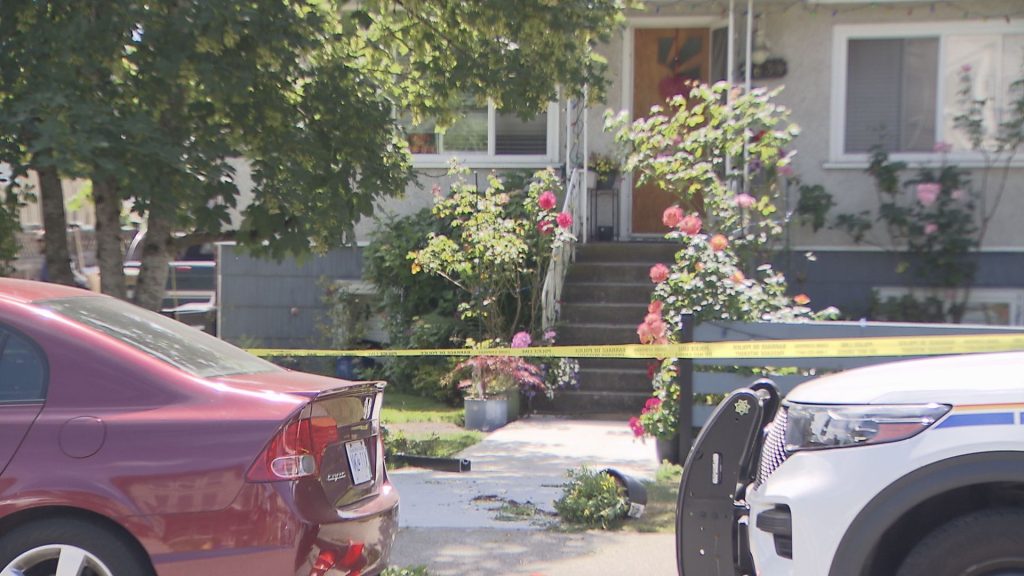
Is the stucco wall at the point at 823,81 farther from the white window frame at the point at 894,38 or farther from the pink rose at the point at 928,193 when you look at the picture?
the pink rose at the point at 928,193

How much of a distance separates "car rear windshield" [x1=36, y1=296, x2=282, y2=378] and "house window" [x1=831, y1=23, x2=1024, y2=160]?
8417mm

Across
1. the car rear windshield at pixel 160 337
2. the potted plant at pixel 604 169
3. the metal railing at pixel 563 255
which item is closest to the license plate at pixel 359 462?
the car rear windshield at pixel 160 337

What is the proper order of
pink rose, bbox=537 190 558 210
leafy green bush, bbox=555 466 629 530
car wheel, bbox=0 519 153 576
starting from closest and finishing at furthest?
car wheel, bbox=0 519 153 576 → leafy green bush, bbox=555 466 629 530 → pink rose, bbox=537 190 558 210

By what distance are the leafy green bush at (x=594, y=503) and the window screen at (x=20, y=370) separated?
10.9ft

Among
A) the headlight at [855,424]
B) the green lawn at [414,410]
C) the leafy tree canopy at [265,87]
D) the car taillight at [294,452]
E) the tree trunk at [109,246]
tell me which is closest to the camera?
the headlight at [855,424]

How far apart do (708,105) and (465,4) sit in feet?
9.57

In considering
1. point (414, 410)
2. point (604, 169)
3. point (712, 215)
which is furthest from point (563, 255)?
point (414, 410)

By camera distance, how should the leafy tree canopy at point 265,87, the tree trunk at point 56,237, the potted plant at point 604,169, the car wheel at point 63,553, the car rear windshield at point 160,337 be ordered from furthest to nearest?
the potted plant at point 604,169 < the tree trunk at point 56,237 < the leafy tree canopy at point 265,87 < the car rear windshield at point 160,337 < the car wheel at point 63,553

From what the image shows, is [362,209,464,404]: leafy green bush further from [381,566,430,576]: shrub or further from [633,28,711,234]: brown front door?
[381,566,430,576]: shrub

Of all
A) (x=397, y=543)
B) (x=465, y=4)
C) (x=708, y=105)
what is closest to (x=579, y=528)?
(x=397, y=543)

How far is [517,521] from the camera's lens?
6.44 metres

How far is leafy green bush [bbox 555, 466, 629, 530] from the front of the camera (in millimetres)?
6270

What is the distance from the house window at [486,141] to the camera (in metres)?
12.2

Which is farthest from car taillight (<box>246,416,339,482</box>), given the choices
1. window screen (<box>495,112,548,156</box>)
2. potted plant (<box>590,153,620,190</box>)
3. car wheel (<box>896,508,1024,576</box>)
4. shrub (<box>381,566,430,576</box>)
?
window screen (<box>495,112,548,156</box>)
